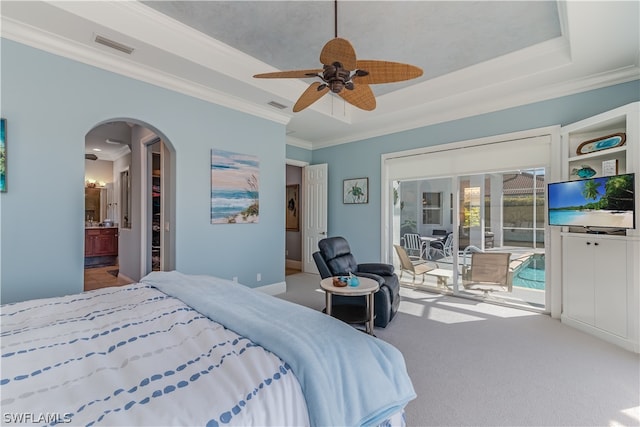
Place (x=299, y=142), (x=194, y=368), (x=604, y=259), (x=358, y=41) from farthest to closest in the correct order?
1. (x=299, y=142)
2. (x=358, y=41)
3. (x=604, y=259)
4. (x=194, y=368)

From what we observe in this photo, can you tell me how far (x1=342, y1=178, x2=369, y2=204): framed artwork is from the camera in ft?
18.6

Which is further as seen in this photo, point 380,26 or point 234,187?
point 234,187

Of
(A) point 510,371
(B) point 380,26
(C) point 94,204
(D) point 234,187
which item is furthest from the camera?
(C) point 94,204

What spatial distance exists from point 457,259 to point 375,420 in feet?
13.1

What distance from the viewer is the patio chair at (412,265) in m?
4.93

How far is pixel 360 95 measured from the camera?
2592 millimetres

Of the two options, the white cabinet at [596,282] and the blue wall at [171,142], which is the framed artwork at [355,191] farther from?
the white cabinet at [596,282]

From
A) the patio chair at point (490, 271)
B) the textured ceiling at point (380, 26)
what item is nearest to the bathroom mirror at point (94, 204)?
the textured ceiling at point (380, 26)

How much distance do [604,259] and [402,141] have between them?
313cm

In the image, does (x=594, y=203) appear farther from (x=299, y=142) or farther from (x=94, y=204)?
(x=94, y=204)

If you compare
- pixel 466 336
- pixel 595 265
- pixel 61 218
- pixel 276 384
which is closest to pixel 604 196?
pixel 595 265

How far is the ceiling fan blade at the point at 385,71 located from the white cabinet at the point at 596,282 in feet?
9.01

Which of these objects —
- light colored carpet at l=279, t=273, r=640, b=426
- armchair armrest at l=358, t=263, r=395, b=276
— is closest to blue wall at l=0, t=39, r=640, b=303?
armchair armrest at l=358, t=263, r=395, b=276

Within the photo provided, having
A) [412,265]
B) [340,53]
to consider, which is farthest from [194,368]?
[412,265]
